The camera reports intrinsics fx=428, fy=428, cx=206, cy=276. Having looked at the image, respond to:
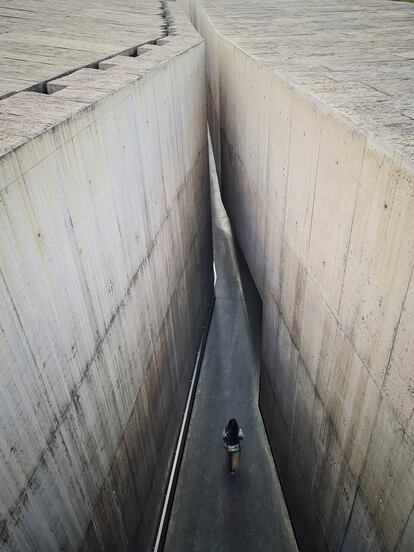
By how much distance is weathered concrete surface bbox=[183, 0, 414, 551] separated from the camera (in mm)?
3490

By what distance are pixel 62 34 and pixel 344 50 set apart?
502 cm

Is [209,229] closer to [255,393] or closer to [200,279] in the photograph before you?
[200,279]

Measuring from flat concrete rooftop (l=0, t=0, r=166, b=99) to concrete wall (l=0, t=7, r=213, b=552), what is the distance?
0.50 meters

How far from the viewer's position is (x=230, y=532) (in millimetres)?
7078

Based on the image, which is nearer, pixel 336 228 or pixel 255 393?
pixel 336 228

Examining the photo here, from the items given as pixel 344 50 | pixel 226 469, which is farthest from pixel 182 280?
pixel 344 50

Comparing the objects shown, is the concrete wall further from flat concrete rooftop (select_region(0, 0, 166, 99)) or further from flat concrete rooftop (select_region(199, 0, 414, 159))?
flat concrete rooftop (select_region(199, 0, 414, 159))

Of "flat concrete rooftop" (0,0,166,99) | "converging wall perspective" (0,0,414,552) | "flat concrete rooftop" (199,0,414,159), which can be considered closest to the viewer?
"converging wall perspective" (0,0,414,552)

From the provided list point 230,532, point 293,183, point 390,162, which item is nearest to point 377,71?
point 293,183

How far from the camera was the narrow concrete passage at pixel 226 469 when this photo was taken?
7059mm

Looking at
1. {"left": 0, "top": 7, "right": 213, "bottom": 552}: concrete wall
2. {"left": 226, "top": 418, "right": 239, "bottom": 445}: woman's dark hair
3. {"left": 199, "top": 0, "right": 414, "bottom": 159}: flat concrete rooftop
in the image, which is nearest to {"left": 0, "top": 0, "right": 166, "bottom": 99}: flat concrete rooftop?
{"left": 0, "top": 7, "right": 213, "bottom": 552}: concrete wall

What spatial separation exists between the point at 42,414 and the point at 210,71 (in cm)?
1062

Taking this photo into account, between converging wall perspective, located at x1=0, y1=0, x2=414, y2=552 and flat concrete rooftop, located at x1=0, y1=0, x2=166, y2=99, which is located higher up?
flat concrete rooftop, located at x1=0, y1=0, x2=166, y2=99

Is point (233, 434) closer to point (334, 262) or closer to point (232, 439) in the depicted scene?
point (232, 439)
